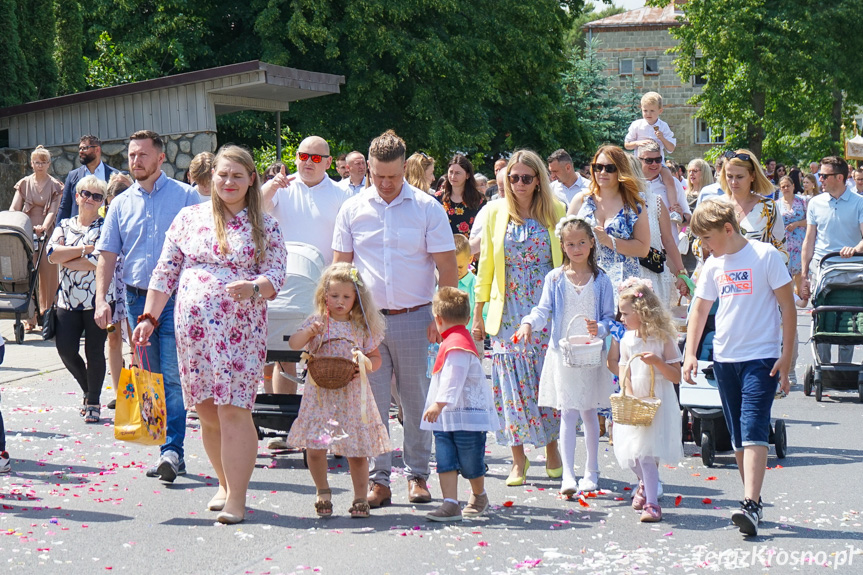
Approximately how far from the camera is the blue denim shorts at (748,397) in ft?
20.5

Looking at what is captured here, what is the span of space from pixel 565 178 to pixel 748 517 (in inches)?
244

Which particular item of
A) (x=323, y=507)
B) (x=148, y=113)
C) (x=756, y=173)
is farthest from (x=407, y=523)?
(x=148, y=113)

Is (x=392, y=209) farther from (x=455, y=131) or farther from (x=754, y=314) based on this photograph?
(x=455, y=131)

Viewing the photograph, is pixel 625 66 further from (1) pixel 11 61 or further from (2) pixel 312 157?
(2) pixel 312 157

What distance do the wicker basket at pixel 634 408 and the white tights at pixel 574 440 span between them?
51cm

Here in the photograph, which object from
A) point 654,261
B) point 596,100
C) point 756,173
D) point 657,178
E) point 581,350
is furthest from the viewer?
point 596,100

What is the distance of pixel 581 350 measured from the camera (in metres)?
7.16

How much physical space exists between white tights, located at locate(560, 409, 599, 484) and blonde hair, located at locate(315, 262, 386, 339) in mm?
1334

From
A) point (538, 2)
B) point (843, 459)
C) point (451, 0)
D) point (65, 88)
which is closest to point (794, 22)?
point (538, 2)

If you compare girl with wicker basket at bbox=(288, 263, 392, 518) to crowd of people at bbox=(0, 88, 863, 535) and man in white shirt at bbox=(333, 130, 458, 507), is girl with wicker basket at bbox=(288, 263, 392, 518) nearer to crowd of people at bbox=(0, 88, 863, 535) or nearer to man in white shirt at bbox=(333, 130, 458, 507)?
crowd of people at bbox=(0, 88, 863, 535)

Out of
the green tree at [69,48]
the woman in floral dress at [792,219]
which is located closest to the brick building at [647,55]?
the green tree at [69,48]

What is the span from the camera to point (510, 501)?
7004 millimetres

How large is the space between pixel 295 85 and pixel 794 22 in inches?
1184

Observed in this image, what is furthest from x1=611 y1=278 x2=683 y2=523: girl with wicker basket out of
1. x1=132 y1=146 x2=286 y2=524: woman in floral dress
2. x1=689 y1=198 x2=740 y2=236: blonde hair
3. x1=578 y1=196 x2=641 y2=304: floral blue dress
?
x1=132 y1=146 x2=286 y2=524: woman in floral dress
